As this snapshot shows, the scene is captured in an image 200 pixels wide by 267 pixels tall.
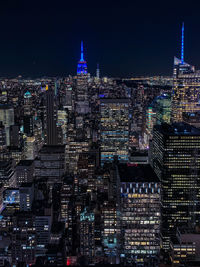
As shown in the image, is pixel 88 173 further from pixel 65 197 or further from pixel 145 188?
pixel 145 188

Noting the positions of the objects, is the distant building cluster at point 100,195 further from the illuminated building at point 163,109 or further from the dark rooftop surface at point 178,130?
the illuminated building at point 163,109

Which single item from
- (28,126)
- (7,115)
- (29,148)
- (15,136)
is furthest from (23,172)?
(7,115)

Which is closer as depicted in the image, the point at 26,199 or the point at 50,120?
the point at 26,199

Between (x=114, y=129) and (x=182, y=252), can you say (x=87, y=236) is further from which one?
(x=114, y=129)

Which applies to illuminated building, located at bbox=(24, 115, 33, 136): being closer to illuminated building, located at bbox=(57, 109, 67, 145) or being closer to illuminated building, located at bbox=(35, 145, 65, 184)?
illuminated building, located at bbox=(57, 109, 67, 145)

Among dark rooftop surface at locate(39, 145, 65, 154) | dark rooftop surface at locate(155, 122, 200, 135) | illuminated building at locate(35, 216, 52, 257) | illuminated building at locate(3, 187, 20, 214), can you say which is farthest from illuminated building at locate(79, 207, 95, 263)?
dark rooftop surface at locate(39, 145, 65, 154)

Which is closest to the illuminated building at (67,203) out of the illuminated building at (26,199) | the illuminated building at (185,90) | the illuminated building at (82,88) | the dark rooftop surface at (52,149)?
the illuminated building at (26,199)
